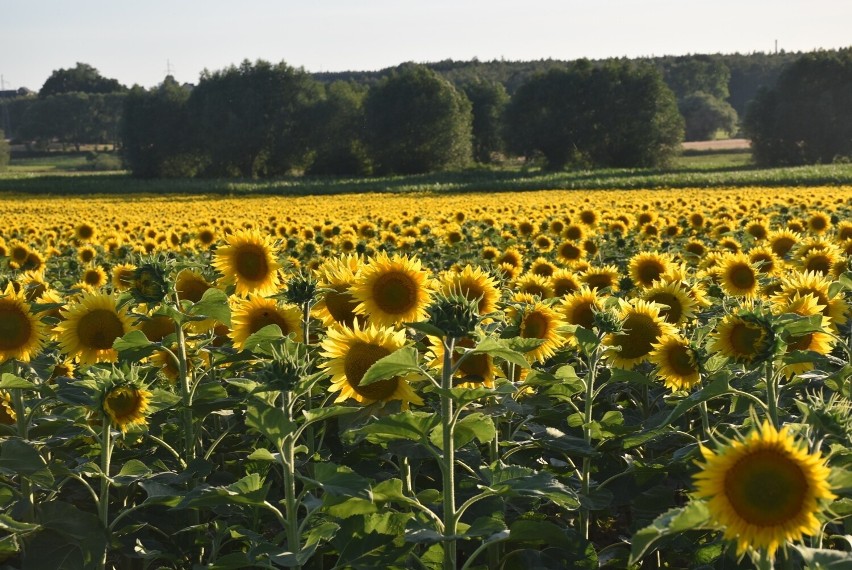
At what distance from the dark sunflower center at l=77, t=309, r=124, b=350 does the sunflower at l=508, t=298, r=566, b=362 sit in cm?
164

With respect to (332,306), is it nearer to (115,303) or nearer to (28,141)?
(115,303)

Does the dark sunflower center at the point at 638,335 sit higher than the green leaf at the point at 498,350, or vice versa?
the green leaf at the point at 498,350

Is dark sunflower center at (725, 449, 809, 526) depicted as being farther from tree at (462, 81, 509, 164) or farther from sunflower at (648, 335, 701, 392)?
tree at (462, 81, 509, 164)

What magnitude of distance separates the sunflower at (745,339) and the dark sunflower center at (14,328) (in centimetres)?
251

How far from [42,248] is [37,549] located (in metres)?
10.5

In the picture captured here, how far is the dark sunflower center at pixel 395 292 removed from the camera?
325 cm

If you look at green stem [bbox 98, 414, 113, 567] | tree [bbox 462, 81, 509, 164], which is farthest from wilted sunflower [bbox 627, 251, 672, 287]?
tree [bbox 462, 81, 509, 164]

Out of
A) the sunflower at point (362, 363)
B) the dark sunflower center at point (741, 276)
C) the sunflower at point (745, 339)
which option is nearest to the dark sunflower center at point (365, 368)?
the sunflower at point (362, 363)

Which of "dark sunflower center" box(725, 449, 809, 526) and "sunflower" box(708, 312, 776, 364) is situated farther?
"sunflower" box(708, 312, 776, 364)

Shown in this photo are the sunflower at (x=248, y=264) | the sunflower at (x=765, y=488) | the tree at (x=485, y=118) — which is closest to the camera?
the sunflower at (x=765, y=488)

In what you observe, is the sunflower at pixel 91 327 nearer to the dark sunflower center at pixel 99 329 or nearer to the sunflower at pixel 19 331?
the dark sunflower center at pixel 99 329

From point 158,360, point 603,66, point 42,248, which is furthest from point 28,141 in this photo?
point 158,360

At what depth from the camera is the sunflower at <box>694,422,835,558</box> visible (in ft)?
5.31

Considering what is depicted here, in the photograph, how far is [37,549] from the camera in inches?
109
